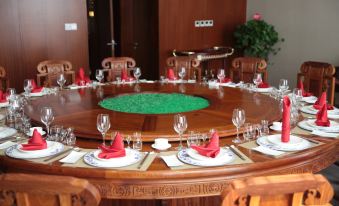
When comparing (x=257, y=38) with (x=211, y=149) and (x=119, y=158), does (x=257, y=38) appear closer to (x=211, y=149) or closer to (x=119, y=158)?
(x=211, y=149)

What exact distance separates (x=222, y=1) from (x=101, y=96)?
4.30 metres

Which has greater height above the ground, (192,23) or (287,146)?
(192,23)

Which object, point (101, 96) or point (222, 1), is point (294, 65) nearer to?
point (222, 1)

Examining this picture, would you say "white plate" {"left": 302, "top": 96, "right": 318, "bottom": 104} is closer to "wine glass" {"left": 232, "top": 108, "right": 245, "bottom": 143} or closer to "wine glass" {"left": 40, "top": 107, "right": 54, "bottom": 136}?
"wine glass" {"left": 232, "top": 108, "right": 245, "bottom": 143}

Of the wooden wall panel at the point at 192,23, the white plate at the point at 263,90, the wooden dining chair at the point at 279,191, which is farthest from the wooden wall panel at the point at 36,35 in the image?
the wooden dining chair at the point at 279,191

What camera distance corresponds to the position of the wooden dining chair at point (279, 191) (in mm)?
1249

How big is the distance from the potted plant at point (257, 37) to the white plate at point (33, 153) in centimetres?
508

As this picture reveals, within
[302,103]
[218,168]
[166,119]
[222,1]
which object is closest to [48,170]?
[218,168]

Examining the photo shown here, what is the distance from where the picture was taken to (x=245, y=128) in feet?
8.03

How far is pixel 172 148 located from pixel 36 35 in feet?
14.2

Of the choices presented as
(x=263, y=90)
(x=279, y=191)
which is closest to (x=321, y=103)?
(x=263, y=90)

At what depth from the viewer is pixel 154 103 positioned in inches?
129

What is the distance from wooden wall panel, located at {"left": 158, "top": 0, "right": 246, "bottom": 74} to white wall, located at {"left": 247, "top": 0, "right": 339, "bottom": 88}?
440mm

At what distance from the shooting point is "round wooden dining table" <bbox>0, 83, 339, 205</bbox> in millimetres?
1884
